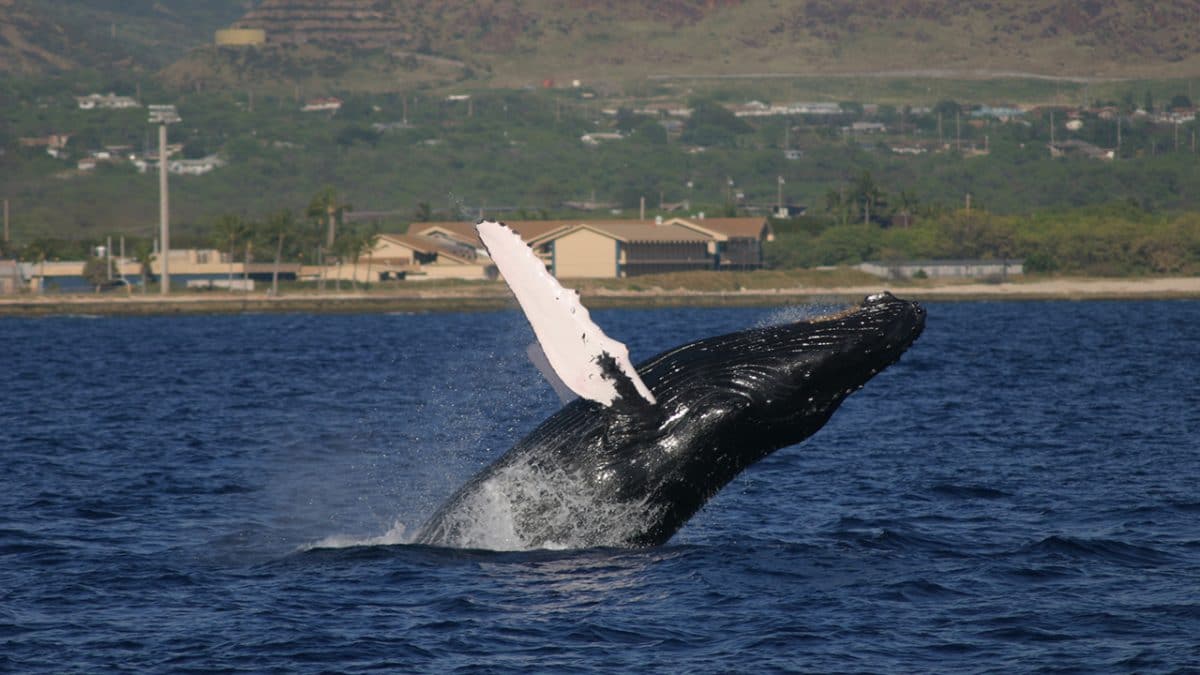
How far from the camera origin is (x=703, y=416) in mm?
11234

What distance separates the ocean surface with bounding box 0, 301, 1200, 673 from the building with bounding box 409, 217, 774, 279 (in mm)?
80670

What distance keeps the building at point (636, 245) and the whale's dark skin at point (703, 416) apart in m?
96.8

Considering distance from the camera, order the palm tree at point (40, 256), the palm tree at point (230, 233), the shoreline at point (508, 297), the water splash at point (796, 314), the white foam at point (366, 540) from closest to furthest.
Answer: the water splash at point (796, 314) < the white foam at point (366, 540) < the shoreline at point (508, 297) < the palm tree at point (230, 233) < the palm tree at point (40, 256)

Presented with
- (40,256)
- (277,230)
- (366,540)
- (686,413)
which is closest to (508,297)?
(277,230)

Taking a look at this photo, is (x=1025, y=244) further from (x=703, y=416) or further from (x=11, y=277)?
(x=703, y=416)

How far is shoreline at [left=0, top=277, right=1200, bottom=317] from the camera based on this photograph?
9175 cm

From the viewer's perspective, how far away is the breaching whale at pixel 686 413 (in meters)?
11.1

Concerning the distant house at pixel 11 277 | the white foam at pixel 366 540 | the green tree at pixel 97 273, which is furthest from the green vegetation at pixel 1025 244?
the white foam at pixel 366 540

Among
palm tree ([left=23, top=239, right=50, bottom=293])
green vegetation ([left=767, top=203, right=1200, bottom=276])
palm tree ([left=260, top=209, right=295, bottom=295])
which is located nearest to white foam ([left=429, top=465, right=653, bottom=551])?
palm tree ([left=260, top=209, right=295, bottom=295])

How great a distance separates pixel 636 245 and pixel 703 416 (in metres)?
103

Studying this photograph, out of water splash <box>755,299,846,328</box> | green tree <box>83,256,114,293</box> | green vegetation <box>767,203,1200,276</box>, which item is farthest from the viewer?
green vegetation <box>767,203,1200,276</box>

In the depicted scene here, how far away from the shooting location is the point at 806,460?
22.1m

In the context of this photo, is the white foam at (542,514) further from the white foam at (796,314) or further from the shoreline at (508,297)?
the shoreline at (508,297)

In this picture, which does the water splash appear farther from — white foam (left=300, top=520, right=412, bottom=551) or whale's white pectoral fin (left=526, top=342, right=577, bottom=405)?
white foam (left=300, top=520, right=412, bottom=551)
